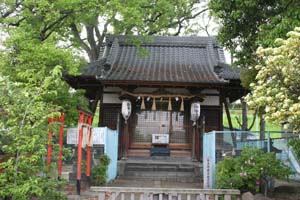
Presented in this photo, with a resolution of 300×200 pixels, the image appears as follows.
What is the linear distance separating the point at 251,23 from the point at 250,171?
3.87 m

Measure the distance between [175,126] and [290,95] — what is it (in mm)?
10156

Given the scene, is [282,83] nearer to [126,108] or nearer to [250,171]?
[250,171]

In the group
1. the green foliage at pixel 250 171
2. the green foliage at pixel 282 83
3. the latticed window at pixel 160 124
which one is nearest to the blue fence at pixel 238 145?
the green foliage at pixel 250 171

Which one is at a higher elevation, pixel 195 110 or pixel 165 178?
pixel 195 110

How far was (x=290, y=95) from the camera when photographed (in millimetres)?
6070

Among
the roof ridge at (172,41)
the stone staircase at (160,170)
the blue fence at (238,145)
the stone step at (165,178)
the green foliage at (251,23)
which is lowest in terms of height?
Result: the stone step at (165,178)

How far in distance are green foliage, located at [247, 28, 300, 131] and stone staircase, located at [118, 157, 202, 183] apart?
25.6ft

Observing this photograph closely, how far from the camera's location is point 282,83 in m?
6.09

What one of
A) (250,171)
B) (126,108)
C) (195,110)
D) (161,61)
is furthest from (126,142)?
(250,171)

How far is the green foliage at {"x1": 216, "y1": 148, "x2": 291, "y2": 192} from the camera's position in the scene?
905cm

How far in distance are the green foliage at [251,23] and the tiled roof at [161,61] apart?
493cm

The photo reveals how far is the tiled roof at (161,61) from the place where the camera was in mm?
14977

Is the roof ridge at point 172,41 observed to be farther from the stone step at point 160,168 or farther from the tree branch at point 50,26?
the stone step at point 160,168

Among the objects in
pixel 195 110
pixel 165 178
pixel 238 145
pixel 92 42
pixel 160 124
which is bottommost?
pixel 165 178
